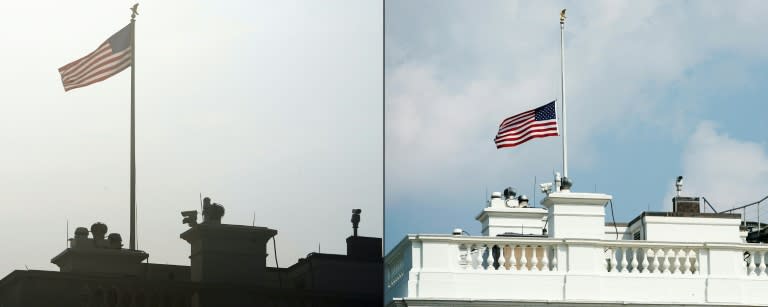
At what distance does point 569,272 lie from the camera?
10.9 meters

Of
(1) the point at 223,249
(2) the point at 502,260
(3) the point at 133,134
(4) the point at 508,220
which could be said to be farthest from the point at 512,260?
(3) the point at 133,134

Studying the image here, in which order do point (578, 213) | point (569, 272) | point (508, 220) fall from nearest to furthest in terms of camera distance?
point (569, 272)
point (578, 213)
point (508, 220)

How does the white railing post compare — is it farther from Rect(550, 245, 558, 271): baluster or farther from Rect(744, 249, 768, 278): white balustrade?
Rect(744, 249, 768, 278): white balustrade

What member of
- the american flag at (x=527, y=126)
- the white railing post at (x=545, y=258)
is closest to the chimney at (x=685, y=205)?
the american flag at (x=527, y=126)

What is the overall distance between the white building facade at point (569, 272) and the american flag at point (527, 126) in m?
1.55

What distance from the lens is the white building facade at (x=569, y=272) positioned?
419 inches

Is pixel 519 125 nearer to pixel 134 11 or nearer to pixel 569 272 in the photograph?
pixel 569 272

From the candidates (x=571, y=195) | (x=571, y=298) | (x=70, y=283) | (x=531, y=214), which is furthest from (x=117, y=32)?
(x=531, y=214)

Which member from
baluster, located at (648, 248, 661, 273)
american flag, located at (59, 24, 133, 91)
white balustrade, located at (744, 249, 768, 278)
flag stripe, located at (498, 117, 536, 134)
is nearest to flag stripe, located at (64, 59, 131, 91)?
american flag, located at (59, 24, 133, 91)

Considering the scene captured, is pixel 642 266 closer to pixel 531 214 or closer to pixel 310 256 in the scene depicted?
pixel 531 214

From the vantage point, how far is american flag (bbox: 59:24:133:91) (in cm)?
313

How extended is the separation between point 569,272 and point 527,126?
224 cm

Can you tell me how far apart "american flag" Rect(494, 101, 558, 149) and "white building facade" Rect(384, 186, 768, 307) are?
1.55m

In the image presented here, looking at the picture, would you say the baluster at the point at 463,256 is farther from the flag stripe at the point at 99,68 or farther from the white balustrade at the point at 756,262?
the flag stripe at the point at 99,68
